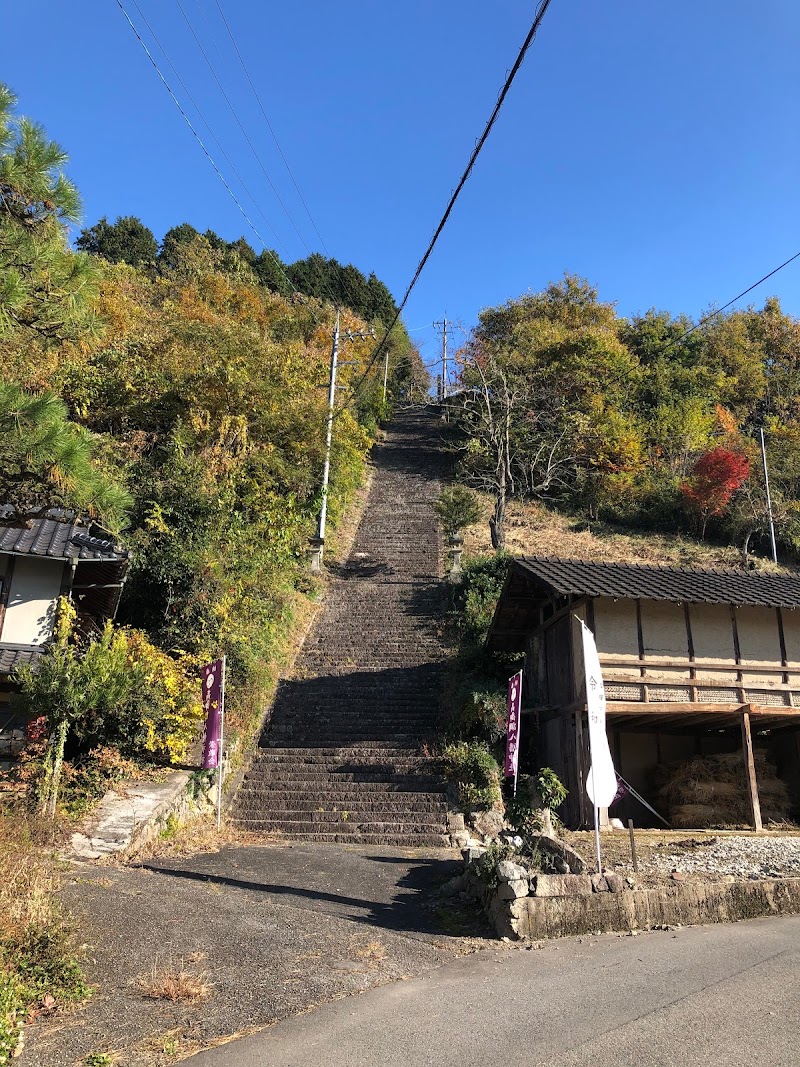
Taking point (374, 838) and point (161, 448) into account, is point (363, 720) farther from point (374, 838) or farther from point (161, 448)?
point (161, 448)

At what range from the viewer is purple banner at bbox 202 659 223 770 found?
37.7 feet

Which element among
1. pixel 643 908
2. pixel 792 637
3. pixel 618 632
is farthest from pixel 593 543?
pixel 643 908

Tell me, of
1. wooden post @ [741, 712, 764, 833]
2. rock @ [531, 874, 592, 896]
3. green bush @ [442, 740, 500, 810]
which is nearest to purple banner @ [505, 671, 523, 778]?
green bush @ [442, 740, 500, 810]

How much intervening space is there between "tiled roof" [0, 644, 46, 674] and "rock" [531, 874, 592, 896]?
8907 mm

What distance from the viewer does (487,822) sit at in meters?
11.8

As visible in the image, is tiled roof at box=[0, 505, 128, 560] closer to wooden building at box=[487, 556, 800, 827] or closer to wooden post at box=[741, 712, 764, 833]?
wooden building at box=[487, 556, 800, 827]

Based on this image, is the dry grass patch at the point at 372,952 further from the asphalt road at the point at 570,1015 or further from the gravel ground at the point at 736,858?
the gravel ground at the point at 736,858

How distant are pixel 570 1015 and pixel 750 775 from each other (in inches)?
373

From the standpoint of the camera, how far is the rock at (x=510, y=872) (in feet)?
21.5

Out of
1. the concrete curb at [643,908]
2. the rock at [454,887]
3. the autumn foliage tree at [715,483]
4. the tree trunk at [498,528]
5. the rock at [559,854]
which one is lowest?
the rock at [454,887]

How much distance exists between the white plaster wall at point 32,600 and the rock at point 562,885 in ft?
32.4

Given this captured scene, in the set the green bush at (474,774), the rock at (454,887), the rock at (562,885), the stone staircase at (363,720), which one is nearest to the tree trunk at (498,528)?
the stone staircase at (363,720)

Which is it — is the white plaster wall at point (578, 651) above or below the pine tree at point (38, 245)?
below

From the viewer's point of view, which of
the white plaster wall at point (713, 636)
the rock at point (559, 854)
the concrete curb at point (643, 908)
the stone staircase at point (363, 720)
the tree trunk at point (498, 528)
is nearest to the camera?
the concrete curb at point (643, 908)
